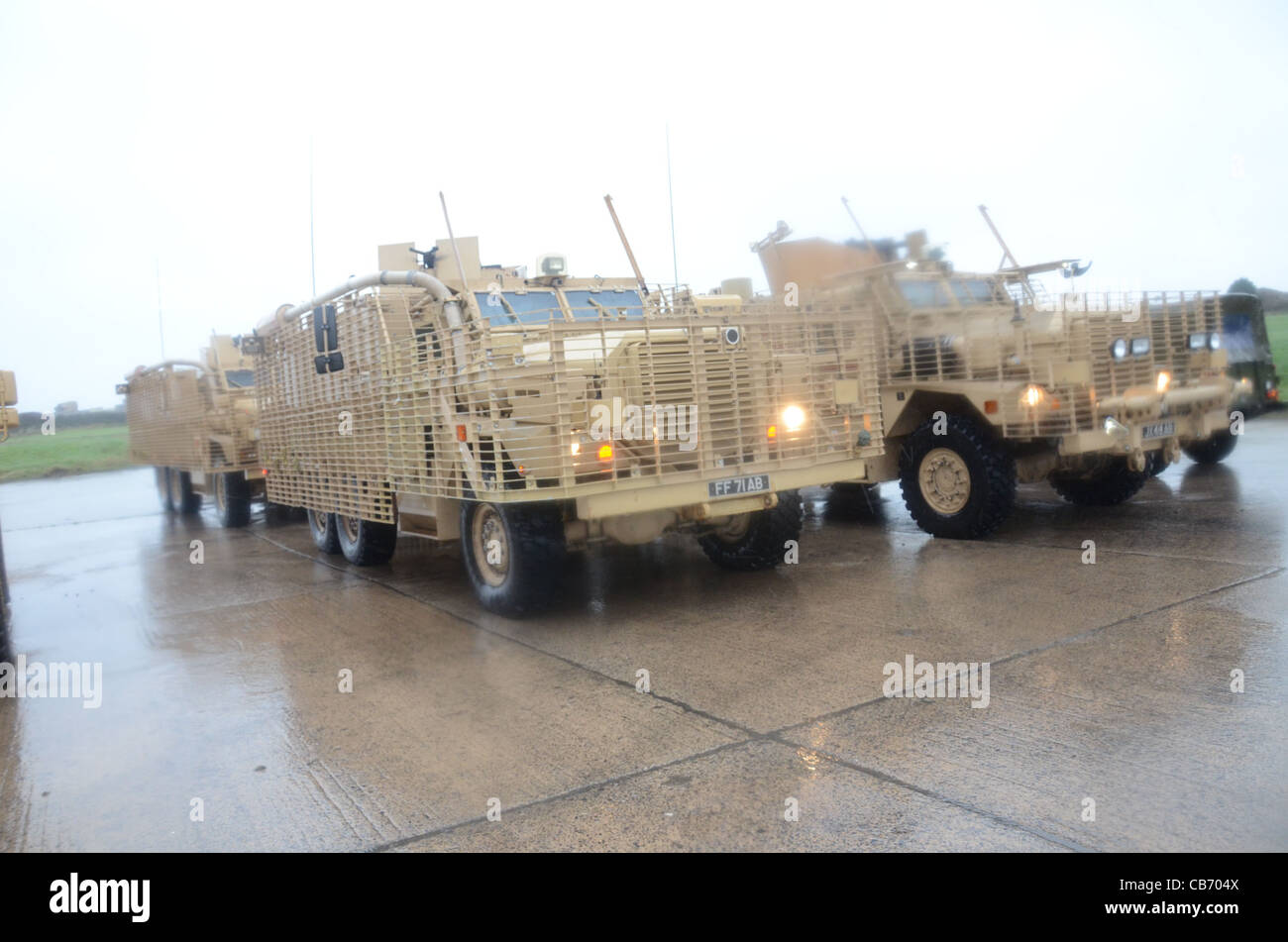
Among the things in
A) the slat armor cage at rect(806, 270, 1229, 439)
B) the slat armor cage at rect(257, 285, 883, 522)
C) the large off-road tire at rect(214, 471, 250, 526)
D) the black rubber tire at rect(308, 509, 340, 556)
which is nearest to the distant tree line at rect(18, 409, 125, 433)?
the large off-road tire at rect(214, 471, 250, 526)

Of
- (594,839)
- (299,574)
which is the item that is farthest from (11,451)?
(594,839)

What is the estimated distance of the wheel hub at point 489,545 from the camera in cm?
671

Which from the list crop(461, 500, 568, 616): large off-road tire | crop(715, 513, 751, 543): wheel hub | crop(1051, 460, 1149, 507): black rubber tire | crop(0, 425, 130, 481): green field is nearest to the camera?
crop(461, 500, 568, 616): large off-road tire

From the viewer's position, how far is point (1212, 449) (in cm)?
1184

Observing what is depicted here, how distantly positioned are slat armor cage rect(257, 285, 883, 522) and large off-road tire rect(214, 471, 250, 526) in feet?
18.6

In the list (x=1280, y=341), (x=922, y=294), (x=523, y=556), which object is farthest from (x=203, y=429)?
(x=1280, y=341)

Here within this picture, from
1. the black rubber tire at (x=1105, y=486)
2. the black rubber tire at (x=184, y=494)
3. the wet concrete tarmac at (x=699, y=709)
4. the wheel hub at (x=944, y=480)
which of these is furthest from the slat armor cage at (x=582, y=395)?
the black rubber tire at (x=184, y=494)

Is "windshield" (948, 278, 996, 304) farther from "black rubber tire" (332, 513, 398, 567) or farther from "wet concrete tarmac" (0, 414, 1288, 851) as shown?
"black rubber tire" (332, 513, 398, 567)

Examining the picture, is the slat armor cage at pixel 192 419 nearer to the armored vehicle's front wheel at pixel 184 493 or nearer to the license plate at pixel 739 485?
the armored vehicle's front wheel at pixel 184 493

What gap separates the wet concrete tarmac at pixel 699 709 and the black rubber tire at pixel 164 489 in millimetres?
8367

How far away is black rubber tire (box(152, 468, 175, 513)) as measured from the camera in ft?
54.4

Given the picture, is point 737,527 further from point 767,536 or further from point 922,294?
point 922,294
